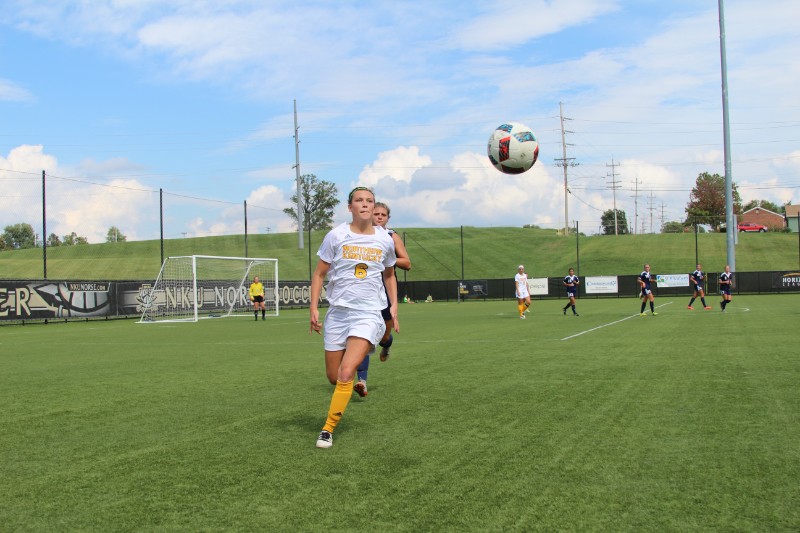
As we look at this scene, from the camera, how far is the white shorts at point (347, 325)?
5.43 meters

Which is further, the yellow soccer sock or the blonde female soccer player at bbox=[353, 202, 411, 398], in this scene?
the blonde female soccer player at bbox=[353, 202, 411, 398]

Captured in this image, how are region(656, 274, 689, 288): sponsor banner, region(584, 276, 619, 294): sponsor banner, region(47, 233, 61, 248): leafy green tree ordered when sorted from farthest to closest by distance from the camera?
region(47, 233, 61, 248): leafy green tree < region(656, 274, 689, 288): sponsor banner < region(584, 276, 619, 294): sponsor banner

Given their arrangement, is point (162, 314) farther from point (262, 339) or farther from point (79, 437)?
point (79, 437)

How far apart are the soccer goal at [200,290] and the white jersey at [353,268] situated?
24.0 metres

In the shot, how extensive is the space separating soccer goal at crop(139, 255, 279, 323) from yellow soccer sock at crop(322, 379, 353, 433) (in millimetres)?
24298

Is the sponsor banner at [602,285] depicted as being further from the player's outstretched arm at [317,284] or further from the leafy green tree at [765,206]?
the leafy green tree at [765,206]

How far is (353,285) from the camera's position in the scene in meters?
5.55

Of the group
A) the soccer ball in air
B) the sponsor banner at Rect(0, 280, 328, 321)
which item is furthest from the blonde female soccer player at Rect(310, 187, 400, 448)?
the sponsor banner at Rect(0, 280, 328, 321)

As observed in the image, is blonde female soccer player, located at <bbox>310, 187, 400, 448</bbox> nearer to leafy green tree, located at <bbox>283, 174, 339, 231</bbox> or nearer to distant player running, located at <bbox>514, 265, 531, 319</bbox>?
distant player running, located at <bbox>514, 265, 531, 319</bbox>

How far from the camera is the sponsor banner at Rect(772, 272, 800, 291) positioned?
154ft

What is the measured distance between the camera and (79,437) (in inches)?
219

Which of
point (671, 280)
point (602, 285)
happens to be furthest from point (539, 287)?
point (671, 280)

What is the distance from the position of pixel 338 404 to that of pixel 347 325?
25.2 inches

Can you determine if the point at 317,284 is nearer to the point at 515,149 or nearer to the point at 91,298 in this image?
the point at 515,149
